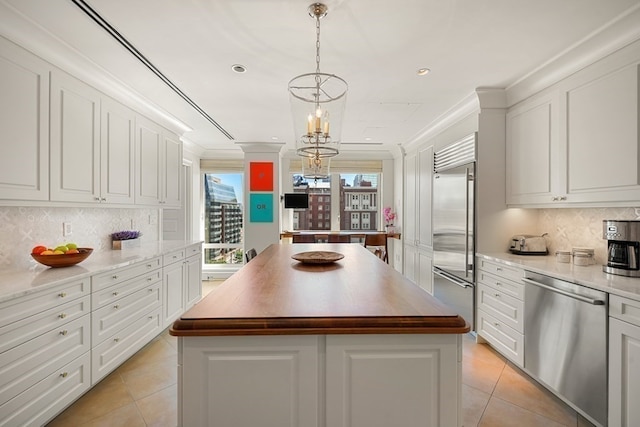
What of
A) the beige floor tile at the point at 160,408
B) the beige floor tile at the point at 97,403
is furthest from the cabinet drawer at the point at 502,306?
the beige floor tile at the point at 97,403

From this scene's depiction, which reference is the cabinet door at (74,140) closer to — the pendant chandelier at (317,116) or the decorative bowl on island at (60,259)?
the decorative bowl on island at (60,259)

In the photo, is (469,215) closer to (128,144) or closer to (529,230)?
(529,230)

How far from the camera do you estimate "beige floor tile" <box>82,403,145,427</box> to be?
1896 mm

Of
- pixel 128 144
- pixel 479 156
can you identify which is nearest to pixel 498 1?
pixel 479 156

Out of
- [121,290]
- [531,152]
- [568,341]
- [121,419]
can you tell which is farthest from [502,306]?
[121,290]

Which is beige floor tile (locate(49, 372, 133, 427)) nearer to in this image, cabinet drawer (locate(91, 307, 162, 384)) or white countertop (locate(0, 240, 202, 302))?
cabinet drawer (locate(91, 307, 162, 384))

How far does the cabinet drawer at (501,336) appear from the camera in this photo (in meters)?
2.45

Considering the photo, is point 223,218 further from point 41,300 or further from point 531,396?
point 531,396

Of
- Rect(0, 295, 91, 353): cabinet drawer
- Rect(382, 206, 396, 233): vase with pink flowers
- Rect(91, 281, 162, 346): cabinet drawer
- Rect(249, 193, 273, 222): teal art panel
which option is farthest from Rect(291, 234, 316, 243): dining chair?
Rect(0, 295, 91, 353): cabinet drawer

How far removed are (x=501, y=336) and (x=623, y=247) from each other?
3.89 feet

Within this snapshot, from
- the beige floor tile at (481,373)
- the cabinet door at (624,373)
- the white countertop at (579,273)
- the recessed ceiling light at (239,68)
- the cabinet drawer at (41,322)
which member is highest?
the recessed ceiling light at (239,68)

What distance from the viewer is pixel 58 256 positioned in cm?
210

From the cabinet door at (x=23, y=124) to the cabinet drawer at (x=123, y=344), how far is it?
117cm

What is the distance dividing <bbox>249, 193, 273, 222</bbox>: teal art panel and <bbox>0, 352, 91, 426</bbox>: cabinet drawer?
3.50m
